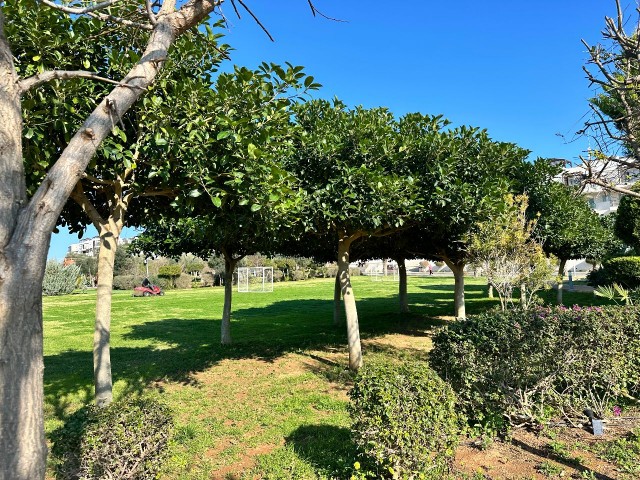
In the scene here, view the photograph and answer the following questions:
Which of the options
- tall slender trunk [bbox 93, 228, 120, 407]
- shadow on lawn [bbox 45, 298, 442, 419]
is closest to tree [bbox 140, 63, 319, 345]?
tall slender trunk [bbox 93, 228, 120, 407]

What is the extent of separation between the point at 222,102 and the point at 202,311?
18616 mm

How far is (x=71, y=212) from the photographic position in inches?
A: 226

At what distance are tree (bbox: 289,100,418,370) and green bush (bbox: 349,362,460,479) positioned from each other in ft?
10.6

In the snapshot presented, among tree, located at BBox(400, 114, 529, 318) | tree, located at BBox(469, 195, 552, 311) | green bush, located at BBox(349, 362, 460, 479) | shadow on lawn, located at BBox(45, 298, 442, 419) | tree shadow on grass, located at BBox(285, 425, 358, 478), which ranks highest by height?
tree, located at BBox(400, 114, 529, 318)

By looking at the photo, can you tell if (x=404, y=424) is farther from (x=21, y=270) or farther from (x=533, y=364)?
(x=21, y=270)

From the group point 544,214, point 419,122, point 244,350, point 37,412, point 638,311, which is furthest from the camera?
point 544,214

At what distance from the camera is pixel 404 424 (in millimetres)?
3523

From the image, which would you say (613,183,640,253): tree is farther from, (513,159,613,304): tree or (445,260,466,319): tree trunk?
(445,260,466,319): tree trunk

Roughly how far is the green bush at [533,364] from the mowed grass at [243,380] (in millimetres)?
1669

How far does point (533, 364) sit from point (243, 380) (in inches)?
200

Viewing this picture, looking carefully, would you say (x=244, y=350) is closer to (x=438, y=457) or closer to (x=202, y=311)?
(x=438, y=457)

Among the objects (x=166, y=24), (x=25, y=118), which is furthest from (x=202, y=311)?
(x=166, y=24)

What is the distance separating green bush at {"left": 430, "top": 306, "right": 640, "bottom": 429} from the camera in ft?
16.1

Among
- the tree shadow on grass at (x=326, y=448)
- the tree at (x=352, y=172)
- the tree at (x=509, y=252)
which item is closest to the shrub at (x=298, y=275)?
the tree at (x=509, y=252)
